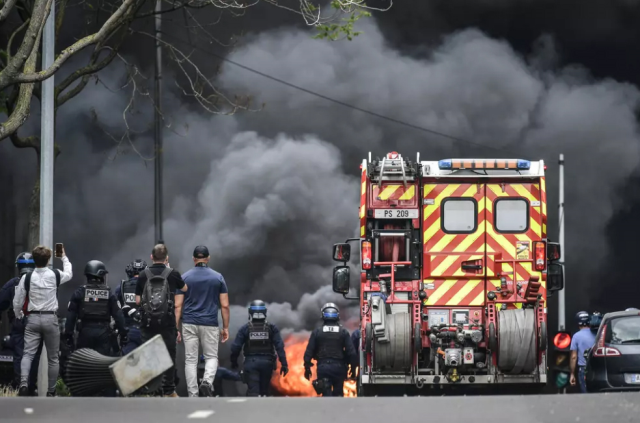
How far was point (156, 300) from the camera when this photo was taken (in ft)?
45.6

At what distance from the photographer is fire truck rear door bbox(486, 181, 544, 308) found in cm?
1584

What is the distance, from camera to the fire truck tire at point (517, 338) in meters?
15.1

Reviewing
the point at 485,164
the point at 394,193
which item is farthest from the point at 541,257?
the point at 394,193

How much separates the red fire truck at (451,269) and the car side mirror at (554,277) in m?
0.01

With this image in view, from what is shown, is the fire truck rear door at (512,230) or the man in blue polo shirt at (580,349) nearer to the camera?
the fire truck rear door at (512,230)

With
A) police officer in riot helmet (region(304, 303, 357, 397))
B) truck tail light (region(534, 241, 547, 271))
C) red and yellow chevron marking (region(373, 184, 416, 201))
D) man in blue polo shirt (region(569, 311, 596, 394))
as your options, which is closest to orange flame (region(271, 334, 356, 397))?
police officer in riot helmet (region(304, 303, 357, 397))

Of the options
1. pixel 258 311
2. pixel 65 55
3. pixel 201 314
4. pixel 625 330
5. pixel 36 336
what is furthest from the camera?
pixel 258 311

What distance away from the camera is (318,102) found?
21.8 metres

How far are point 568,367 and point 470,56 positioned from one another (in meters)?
6.35

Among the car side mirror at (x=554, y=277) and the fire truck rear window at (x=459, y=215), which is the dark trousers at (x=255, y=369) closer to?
the fire truck rear window at (x=459, y=215)

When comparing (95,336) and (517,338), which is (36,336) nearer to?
(95,336)

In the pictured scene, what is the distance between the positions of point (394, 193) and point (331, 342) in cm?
290

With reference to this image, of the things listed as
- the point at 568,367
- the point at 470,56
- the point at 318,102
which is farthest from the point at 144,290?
the point at 470,56

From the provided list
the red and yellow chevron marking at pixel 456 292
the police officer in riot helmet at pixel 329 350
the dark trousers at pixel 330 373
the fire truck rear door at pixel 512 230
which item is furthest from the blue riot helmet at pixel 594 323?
the dark trousers at pixel 330 373
